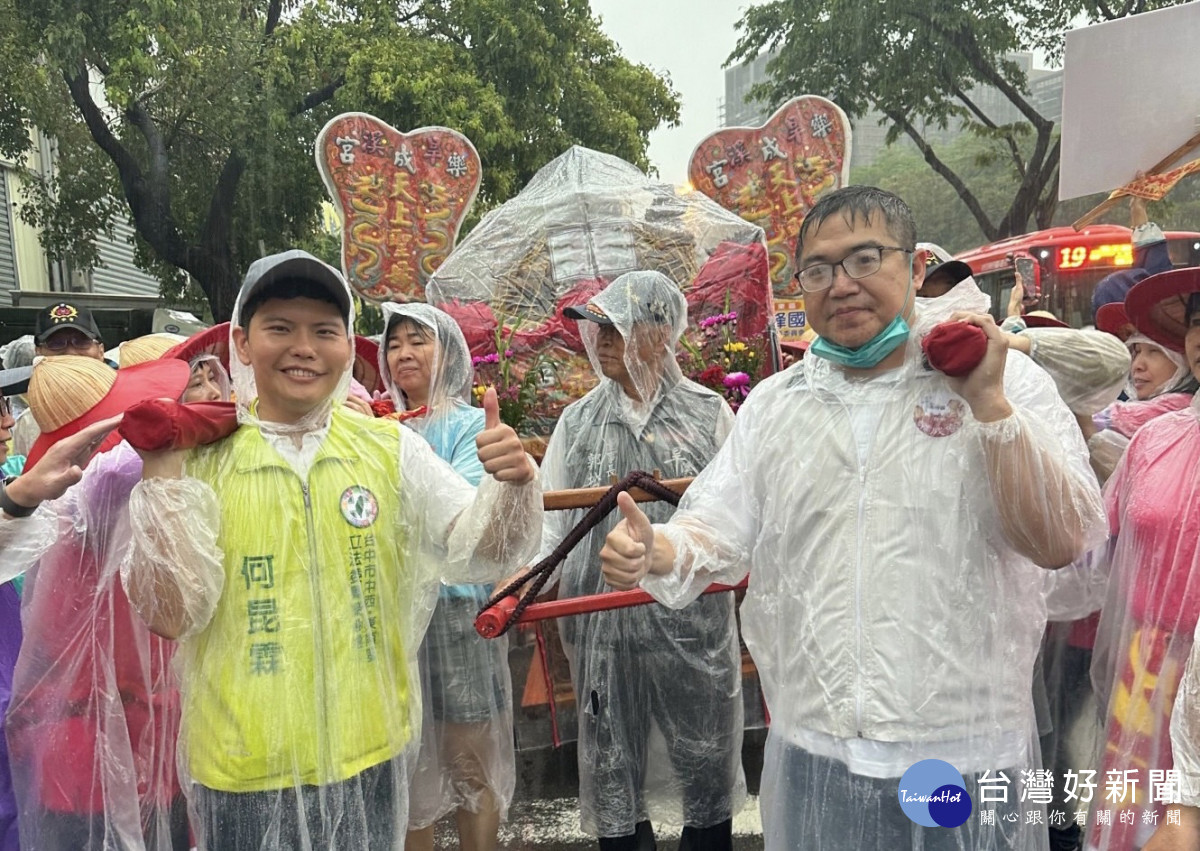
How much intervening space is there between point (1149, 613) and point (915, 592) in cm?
59

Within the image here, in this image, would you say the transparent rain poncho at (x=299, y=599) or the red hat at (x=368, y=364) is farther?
the red hat at (x=368, y=364)

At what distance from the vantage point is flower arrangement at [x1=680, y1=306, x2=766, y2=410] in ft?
11.9

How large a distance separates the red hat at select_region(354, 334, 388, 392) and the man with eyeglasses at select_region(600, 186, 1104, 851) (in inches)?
68.4

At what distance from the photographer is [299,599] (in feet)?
5.29

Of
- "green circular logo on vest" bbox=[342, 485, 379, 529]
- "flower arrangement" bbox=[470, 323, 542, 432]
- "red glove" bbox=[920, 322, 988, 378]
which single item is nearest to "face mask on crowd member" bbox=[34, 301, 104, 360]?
"flower arrangement" bbox=[470, 323, 542, 432]

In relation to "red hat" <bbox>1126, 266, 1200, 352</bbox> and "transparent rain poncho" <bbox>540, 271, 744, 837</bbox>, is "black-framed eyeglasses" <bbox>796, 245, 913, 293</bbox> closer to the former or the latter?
"red hat" <bbox>1126, 266, 1200, 352</bbox>

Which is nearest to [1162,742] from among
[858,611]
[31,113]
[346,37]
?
[858,611]

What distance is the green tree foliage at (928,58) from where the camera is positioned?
10.9m

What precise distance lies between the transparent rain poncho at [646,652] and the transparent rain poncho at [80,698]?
1124 mm

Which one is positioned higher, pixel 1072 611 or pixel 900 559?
pixel 900 559

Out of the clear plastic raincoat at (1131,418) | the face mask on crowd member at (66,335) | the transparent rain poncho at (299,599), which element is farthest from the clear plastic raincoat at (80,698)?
the face mask on crowd member at (66,335)

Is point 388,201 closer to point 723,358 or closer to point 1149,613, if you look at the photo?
point 723,358

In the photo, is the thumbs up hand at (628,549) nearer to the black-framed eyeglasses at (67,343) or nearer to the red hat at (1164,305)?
the red hat at (1164,305)

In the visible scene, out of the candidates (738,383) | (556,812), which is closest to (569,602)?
(556,812)
